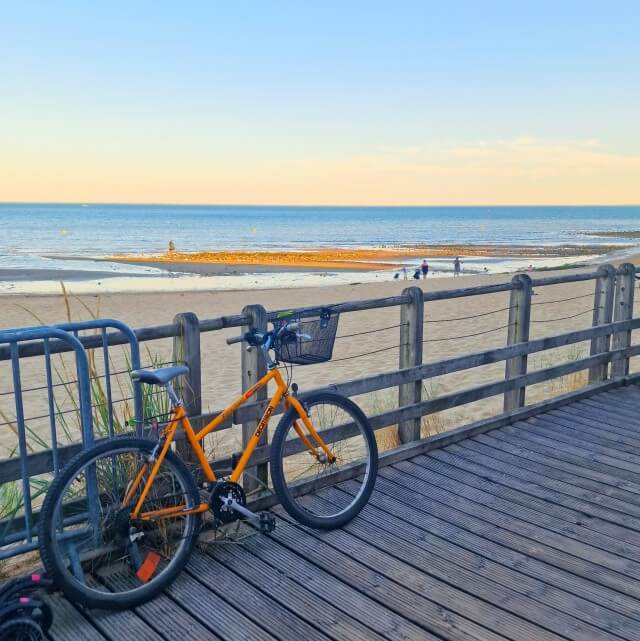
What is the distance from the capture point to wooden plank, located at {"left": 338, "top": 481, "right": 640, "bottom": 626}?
135 inches

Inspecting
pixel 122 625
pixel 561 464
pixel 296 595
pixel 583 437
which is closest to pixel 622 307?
pixel 583 437

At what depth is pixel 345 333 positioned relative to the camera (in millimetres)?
14641

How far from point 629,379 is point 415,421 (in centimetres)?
336

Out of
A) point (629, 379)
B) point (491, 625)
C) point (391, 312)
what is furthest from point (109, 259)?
point (491, 625)

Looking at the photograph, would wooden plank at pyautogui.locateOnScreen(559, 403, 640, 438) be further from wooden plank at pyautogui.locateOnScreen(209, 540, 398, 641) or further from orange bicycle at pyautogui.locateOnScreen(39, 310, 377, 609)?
wooden plank at pyautogui.locateOnScreen(209, 540, 398, 641)

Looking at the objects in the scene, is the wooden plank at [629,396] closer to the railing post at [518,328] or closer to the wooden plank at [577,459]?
the railing post at [518,328]

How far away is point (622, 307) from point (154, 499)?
19.0 feet

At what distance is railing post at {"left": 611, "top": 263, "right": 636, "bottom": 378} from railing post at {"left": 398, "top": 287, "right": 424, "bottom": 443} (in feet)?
10.3

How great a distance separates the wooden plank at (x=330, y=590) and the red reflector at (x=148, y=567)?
50cm

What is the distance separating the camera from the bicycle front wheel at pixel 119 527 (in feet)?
10.6

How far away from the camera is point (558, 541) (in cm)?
409

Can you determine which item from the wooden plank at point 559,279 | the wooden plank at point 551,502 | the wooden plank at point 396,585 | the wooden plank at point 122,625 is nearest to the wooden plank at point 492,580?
the wooden plank at point 396,585

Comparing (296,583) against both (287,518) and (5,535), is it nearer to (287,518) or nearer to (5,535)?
(287,518)

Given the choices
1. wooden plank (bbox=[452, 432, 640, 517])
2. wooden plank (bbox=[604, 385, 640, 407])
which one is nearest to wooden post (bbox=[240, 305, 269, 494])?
wooden plank (bbox=[452, 432, 640, 517])
